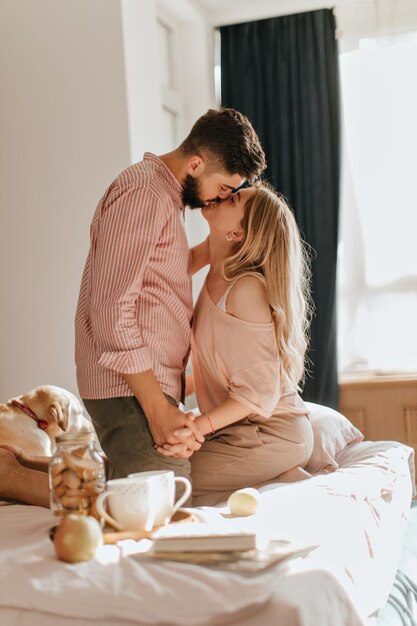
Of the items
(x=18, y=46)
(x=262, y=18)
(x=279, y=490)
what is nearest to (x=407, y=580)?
(x=279, y=490)

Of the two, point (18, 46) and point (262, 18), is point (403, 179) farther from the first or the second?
point (18, 46)

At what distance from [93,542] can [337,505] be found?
2.20 ft

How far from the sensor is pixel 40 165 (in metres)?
4.09

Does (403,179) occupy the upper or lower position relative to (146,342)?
upper

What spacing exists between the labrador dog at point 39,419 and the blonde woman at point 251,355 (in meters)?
0.82

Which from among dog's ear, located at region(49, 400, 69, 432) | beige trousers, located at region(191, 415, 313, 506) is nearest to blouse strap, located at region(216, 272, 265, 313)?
beige trousers, located at region(191, 415, 313, 506)

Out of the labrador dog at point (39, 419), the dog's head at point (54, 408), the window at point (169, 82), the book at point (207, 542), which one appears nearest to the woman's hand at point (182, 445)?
the book at point (207, 542)

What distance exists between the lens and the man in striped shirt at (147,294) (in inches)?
79.4

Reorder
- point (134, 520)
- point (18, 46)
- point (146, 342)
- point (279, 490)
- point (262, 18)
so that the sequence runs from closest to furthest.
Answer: point (134, 520)
point (279, 490)
point (146, 342)
point (18, 46)
point (262, 18)

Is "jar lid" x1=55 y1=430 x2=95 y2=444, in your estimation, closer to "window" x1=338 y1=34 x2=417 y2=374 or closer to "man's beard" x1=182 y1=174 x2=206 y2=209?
"man's beard" x1=182 y1=174 x2=206 y2=209

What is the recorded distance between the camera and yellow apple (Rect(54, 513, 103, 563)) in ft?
A: 4.18

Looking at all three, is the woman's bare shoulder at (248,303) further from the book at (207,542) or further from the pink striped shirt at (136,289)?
the book at (207,542)

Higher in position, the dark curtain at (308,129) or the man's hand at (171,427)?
the dark curtain at (308,129)

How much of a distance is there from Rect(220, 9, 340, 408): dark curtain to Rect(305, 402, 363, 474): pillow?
5.90 feet
